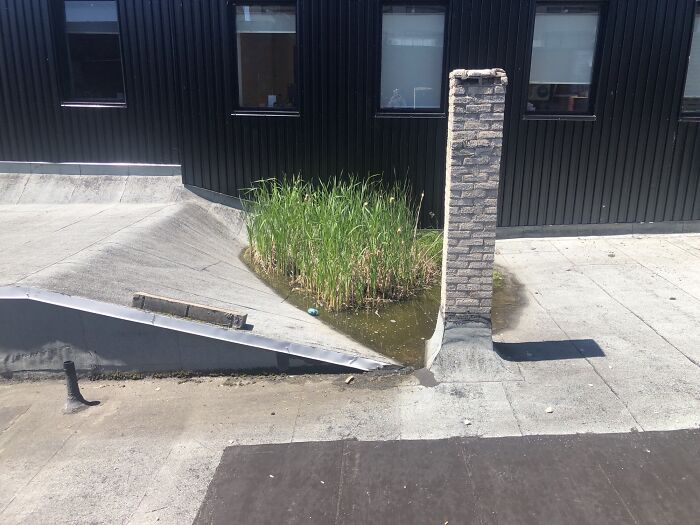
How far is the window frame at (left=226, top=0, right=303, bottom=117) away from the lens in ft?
25.8

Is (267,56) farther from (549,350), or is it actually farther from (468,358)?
(549,350)

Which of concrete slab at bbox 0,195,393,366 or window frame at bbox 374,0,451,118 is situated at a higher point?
window frame at bbox 374,0,451,118

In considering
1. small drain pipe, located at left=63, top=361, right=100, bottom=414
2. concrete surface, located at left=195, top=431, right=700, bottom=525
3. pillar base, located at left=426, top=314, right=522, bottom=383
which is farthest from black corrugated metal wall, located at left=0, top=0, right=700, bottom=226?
concrete surface, located at left=195, top=431, right=700, bottom=525

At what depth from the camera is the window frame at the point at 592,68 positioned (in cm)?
780

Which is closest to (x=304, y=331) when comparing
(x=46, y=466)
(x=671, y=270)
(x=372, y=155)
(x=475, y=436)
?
(x=475, y=436)

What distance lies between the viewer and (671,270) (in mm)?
6938

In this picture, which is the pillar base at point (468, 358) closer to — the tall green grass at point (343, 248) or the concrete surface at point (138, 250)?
the concrete surface at point (138, 250)

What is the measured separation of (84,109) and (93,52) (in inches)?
34.3

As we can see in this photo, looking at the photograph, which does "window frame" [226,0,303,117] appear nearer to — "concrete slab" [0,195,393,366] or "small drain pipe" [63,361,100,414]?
"concrete slab" [0,195,393,366]

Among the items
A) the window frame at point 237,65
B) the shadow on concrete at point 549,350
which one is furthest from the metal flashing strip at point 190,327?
the window frame at point 237,65

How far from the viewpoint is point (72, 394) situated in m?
4.12

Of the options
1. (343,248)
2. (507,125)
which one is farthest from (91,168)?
(507,125)

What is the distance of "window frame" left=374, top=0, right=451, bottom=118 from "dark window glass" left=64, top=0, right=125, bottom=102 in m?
3.88

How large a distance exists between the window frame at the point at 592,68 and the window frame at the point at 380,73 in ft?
3.65
